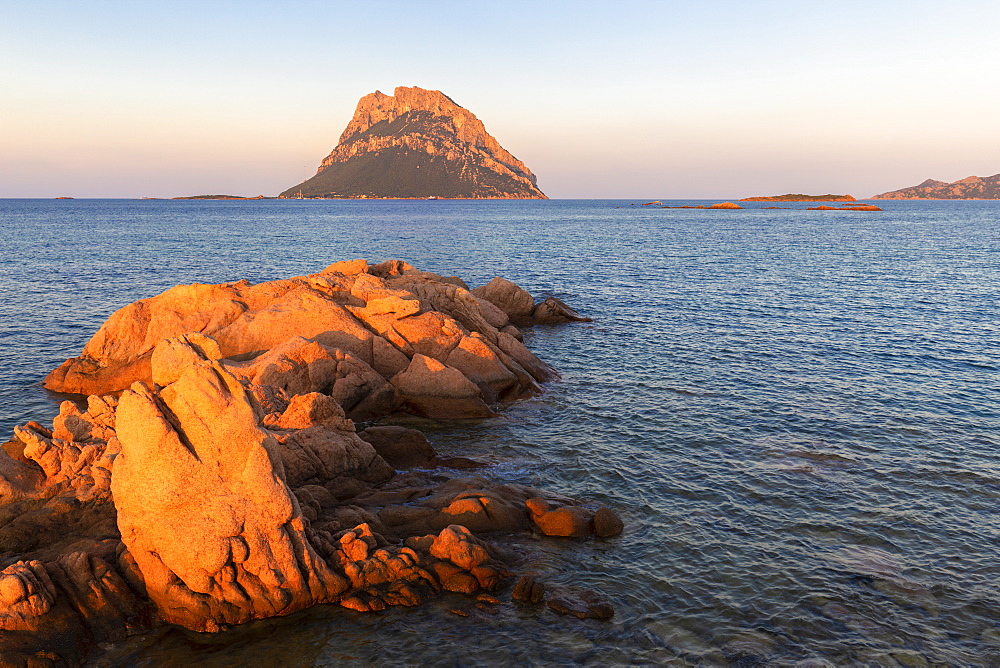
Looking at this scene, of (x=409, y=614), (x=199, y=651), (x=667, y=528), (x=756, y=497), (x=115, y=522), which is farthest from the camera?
(x=756, y=497)

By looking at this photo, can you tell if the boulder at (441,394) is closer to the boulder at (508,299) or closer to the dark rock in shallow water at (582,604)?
the dark rock in shallow water at (582,604)

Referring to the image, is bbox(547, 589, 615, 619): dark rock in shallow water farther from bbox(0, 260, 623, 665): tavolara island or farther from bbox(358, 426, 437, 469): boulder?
bbox(358, 426, 437, 469): boulder

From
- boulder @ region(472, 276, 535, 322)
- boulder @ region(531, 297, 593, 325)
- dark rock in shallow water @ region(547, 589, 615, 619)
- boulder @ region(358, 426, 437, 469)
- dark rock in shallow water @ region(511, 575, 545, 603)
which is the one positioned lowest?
dark rock in shallow water @ region(547, 589, 615, 619)

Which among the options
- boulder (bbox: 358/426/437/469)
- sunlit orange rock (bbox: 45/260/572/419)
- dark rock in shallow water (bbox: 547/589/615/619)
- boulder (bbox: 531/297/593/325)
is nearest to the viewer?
dark rock in shallow water (bbox: 547/589/615/619)

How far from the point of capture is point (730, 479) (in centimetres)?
2059

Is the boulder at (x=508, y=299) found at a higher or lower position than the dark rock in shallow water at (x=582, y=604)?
higher

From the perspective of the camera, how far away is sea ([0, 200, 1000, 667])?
13195 mm

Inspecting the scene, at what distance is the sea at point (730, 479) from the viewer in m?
13.2

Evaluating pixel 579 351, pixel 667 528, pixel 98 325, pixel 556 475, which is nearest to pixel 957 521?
pixel 667 528

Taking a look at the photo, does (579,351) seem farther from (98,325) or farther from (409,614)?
(98,325)

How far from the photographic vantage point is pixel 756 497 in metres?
19.4

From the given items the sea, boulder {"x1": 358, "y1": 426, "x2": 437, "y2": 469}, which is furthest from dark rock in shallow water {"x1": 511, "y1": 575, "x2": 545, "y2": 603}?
boulder {"x1": 358, "y1": 426, "x2": 437, "y2": 469}

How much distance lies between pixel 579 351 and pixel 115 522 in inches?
1036

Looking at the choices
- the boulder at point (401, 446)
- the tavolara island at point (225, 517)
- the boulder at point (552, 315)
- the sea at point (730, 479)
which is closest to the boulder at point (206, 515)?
the tavolara island at point (225, 517)
